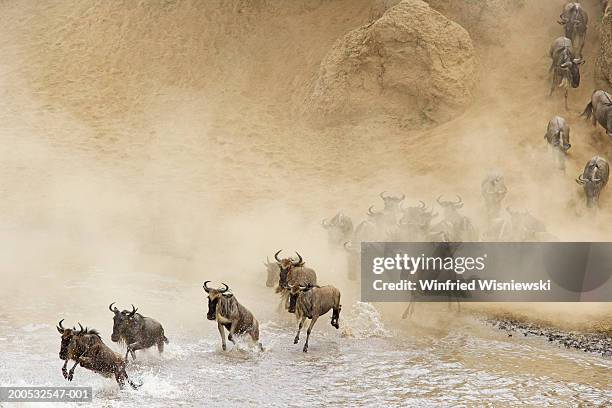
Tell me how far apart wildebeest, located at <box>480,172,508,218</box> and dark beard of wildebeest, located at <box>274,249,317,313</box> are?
5.71 m

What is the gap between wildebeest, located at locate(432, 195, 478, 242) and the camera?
16.2m

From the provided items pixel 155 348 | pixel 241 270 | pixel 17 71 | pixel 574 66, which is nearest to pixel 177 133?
pixel 17 71

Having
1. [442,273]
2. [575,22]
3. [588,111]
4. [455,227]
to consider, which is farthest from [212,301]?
[575,22]

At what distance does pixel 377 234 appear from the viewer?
1697 cm

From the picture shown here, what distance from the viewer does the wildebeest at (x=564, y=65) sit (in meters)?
22.3

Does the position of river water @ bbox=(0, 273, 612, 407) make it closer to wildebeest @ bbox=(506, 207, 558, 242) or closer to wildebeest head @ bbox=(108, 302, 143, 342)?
wildebeest head @ bbox=(108, 302, 143, 342)

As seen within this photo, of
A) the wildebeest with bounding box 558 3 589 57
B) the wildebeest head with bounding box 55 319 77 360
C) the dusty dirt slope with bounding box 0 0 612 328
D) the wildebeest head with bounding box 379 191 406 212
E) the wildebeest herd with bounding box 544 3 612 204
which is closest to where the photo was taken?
the wildebeest head with bounding box 55 319 77 360

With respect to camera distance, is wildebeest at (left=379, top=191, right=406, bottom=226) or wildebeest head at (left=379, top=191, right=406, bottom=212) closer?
wildebeest at (left=379, top=191, right=406, bottom=226)

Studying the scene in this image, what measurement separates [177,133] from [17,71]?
6.99m

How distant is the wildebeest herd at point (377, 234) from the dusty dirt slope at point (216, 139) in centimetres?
55

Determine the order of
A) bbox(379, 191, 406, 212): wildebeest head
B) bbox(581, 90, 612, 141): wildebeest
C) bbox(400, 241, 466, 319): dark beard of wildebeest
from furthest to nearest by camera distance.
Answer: bbox(581, 90, 612, 141): wildebeest
bbox(379, 191, 406, 212): wildebeest head
bbox(400, 241, 466, 319): dark beard of wildebeest

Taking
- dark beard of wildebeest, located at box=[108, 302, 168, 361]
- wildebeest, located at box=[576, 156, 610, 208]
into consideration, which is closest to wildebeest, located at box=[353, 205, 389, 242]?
wildebeest, located at box=[576, 156, 610, 208]

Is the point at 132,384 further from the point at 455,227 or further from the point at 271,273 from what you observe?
the point at 455,227

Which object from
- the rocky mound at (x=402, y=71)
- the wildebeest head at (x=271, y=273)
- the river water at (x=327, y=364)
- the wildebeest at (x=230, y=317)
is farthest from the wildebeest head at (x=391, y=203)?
the rocky mound at (x=402, y=71)
